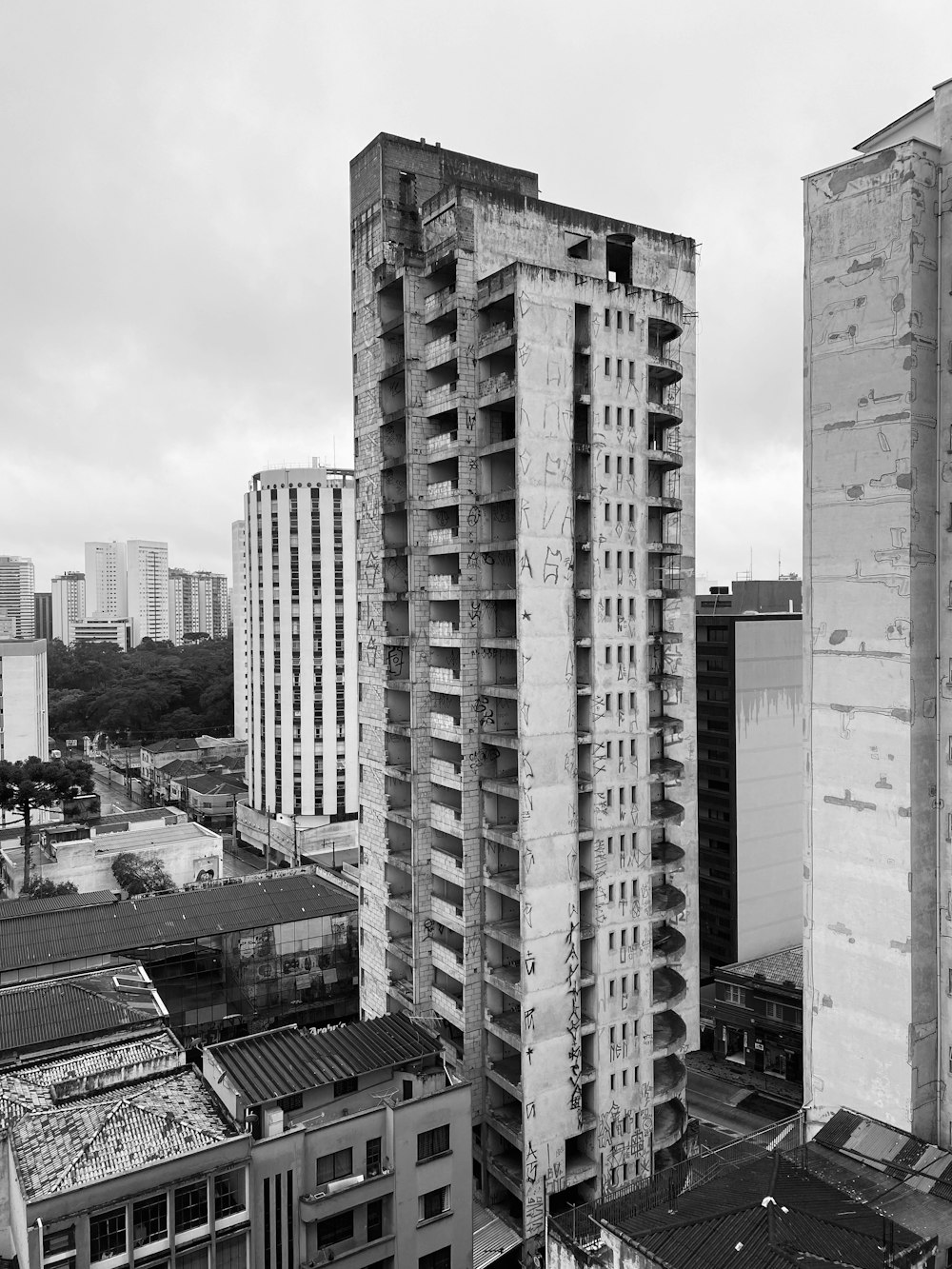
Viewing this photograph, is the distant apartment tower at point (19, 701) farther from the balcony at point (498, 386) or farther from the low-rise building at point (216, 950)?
the balcony at point (498, 386)

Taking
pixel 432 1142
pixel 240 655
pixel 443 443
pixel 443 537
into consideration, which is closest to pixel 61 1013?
pixel 432 1142

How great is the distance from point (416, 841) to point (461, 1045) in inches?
320

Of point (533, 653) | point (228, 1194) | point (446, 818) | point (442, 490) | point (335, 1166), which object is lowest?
point (335, 1166)

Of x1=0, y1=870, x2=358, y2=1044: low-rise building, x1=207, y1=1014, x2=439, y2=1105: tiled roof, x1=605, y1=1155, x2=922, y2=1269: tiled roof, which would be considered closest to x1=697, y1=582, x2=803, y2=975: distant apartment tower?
x1=0, y1=870, x2=358, y2=1044: low-rise building

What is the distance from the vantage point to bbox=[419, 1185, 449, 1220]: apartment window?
27.7 metres

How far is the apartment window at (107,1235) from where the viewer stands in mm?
22406

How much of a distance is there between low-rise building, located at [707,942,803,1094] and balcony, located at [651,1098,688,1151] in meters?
15.0

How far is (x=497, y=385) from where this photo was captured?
34.8 meters

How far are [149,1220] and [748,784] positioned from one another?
44054 millimetres

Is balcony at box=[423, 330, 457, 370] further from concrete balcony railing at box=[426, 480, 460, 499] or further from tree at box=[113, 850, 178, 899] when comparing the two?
tree at box=[113, 850, 178, 899]

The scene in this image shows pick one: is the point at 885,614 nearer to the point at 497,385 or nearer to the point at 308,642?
the point at 497,385

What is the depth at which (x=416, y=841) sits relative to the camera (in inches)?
1489

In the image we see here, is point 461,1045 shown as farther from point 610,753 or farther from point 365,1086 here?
point 610,753

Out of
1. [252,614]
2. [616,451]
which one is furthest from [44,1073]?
[252,614]
